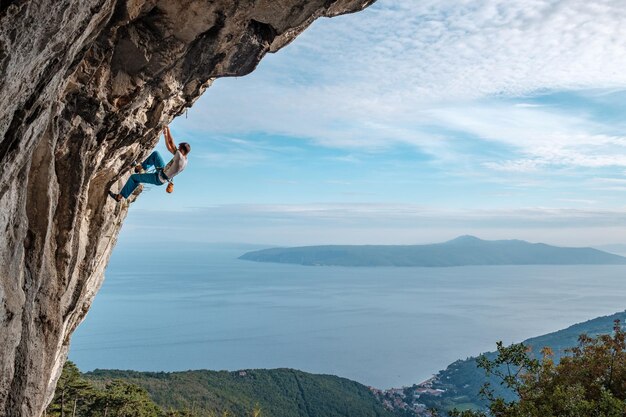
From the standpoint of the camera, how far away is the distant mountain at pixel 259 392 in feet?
144

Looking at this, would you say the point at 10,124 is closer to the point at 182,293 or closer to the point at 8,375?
the point at 8,375

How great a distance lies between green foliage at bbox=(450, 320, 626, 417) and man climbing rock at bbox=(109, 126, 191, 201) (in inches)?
337

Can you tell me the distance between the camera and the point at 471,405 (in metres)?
67.4

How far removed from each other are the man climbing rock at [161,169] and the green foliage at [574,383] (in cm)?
857

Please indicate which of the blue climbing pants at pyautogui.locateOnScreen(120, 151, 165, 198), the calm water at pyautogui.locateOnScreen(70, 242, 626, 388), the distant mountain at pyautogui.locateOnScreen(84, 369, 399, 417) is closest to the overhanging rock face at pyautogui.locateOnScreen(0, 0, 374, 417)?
the blue climbing pants at pyautogui.locateOnScreen(120, 151, 165, 198)

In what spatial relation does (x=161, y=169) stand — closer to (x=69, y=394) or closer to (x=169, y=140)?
(x=169, y=140)

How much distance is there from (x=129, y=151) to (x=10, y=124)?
4046 millimetres

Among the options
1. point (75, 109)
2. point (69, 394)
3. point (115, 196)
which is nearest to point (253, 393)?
point (69, 394)

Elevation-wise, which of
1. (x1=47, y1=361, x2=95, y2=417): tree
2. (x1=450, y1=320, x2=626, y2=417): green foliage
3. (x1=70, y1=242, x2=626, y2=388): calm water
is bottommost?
(x1=70, y1=242, x2=626, y2=388): calm water

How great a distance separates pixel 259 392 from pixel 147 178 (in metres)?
47.8

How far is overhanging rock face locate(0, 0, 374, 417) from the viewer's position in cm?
405

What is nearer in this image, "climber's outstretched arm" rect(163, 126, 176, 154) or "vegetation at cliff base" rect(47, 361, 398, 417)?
"climber's outstretched arm" rect(163, 126, 176, 154)

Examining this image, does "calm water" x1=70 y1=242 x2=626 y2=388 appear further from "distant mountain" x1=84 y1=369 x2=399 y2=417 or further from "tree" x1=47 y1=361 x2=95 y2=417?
"tree" x1=47 y1=361 x2=95 y2=417

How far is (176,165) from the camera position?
772 centimetres
